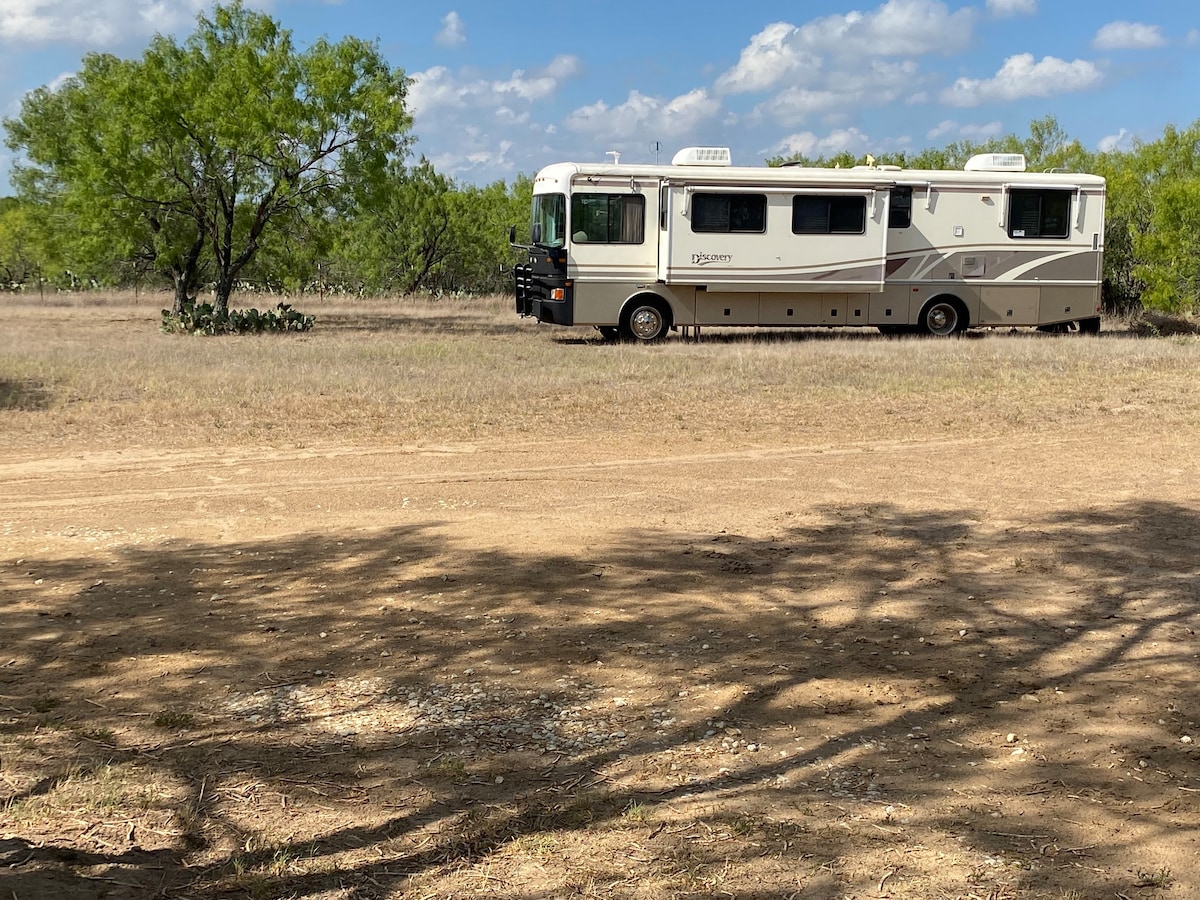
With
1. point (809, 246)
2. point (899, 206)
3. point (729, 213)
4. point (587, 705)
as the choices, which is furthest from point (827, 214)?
point (587, 705)

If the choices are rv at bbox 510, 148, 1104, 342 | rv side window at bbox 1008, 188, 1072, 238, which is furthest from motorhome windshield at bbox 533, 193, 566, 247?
rv side window at bbox 1008, 188, 1072, 238

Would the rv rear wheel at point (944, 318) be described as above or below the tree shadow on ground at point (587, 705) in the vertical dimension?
above

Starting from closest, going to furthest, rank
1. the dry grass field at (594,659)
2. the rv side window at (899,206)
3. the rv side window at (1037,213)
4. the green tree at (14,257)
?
the dry grass field at (594,659) → the rv side window at (899,206) → the rv side window at (1037,213) → the green tree at (14,257)

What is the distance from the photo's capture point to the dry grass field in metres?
3.36

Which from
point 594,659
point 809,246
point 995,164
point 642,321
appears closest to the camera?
point 594,659

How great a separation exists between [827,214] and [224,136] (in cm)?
1100

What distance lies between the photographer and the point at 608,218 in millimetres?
18406

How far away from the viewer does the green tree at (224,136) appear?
21.1 m

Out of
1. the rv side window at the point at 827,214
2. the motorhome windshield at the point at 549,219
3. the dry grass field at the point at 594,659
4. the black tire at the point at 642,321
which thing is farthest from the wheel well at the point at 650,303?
the dry grass field at the point at 594,659

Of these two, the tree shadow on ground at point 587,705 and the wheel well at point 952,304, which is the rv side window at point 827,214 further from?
Answer: the tree shadow on ground at point 587,705

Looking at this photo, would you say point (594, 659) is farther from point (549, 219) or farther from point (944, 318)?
point (944, 318)

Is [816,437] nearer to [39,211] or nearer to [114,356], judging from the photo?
[114,356]

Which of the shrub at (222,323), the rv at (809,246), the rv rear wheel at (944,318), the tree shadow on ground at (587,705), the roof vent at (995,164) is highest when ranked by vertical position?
the roof vent at (995,164)

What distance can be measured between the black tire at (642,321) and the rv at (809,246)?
2 centimetres
